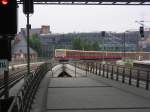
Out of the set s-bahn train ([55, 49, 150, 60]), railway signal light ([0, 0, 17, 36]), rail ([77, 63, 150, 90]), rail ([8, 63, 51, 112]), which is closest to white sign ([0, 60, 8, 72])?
rail ([8, 63, 51, 112])

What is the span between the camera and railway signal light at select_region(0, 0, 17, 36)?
842cm

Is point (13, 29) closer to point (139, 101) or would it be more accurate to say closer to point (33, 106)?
point (33, 106)

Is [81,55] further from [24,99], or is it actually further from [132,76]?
[24,99]

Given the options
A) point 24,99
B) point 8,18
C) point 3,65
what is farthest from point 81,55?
point 8,18

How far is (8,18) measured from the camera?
333 inches

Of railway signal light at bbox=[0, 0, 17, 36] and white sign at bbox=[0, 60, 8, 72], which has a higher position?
railway signal light at bbox=[0, 0, 17, 36]

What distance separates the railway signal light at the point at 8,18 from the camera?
27.6 ft

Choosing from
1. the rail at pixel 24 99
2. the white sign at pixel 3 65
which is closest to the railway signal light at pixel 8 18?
the white sign at pixel 3 65

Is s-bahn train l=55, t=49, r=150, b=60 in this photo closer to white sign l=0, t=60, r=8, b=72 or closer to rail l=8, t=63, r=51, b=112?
rail l=8, t=63, r=51, b=112

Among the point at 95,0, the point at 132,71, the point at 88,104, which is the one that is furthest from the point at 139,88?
the point at 95,0

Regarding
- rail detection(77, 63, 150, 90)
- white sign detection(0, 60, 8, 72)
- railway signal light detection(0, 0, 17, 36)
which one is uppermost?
railway signal light detection(0, 0, 17, 36)

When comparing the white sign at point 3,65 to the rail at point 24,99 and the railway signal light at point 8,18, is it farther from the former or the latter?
the railway signal light at point 8,18

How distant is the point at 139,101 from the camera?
59.4 ft

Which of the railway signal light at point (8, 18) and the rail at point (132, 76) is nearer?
the railway signal light at point (8, 18)
